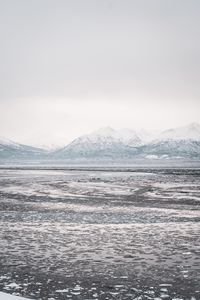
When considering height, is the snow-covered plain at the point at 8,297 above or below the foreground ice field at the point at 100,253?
above

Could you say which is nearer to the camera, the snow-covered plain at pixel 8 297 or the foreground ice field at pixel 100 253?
the snow-covered plain at pixel 8 297

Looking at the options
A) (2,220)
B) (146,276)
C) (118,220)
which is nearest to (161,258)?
(146,276)

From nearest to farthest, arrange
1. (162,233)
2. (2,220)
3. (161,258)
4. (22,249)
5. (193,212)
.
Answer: (161,258) → (22,249) → (162,233) → (2,220) → (193,212)

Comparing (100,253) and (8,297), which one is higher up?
(8,297)

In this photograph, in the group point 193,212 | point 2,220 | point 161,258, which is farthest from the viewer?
point 193,212

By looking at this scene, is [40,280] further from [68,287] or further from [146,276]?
[146,276]

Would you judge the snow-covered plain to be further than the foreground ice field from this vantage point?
No

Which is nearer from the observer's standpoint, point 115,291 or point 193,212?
point 115,291

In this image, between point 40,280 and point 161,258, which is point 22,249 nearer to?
point 40,280

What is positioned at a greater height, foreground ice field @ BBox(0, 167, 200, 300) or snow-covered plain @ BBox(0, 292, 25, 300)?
snow-covered plain @ BBox(0, 292, 25, 300)

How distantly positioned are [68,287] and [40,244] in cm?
618

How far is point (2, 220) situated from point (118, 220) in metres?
7.20

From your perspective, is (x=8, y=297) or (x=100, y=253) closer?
(x=8, y=297)

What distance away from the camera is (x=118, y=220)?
26.1m
